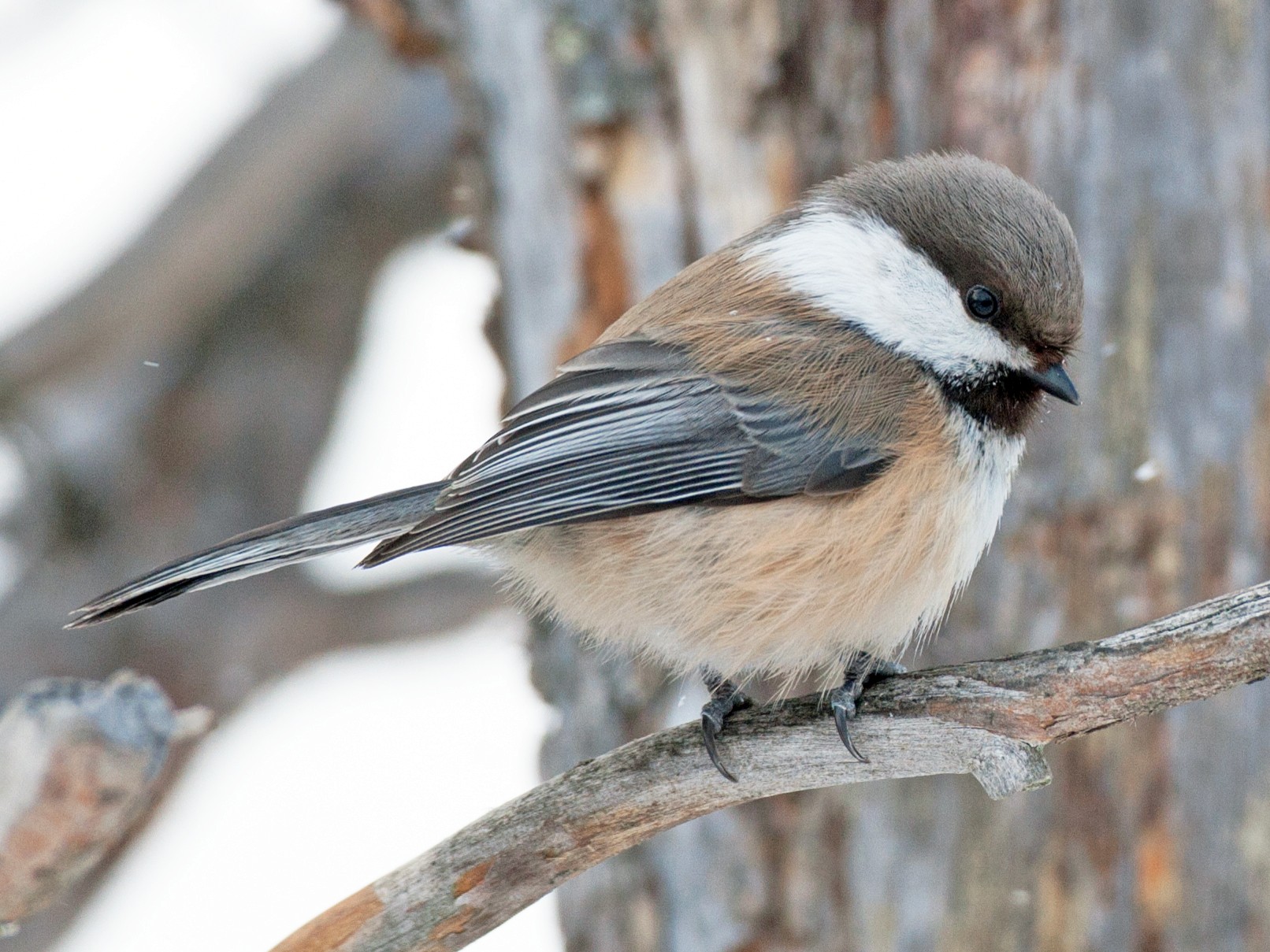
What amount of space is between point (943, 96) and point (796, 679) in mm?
1372

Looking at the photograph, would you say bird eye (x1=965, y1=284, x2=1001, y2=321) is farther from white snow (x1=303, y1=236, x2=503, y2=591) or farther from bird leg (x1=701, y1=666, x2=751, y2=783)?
white snow (x1=303, y1=236, x2=503, y2=591)

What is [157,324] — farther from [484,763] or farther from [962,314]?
[962,314]

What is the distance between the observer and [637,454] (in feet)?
7.55

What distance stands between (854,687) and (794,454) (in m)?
0.41

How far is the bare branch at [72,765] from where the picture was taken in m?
1.96

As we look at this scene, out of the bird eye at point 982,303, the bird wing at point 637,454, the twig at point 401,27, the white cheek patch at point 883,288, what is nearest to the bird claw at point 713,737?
the bird wing at point 637,454

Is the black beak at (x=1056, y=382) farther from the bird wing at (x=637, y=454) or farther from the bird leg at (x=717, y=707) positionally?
the bird leg at (x=717, y=707)

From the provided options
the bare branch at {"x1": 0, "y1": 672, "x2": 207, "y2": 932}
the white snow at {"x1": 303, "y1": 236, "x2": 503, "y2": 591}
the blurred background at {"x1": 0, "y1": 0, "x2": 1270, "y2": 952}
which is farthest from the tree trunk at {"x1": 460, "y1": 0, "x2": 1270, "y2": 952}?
the white snow at {"x1": 303, "y1": 236, "x2": 503, "y2": 591}

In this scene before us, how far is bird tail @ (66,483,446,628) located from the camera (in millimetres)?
2168

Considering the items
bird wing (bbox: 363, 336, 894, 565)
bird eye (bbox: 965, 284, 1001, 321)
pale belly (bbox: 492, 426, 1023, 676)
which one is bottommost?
pale belly (bbox: 492, 426, 1023, 676)

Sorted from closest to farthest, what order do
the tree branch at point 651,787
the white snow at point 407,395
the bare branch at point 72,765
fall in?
the tree branch at point 651,787, the bare branch at point 72,765, the white snow at point 407,395

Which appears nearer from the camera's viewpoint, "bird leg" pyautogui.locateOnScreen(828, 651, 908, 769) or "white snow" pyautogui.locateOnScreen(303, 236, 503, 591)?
"bird leg" pyautogui.locateOnScreen(828, 651, 908, 769)

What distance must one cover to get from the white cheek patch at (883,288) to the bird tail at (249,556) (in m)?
0.85

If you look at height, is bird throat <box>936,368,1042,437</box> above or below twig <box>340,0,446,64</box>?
below
